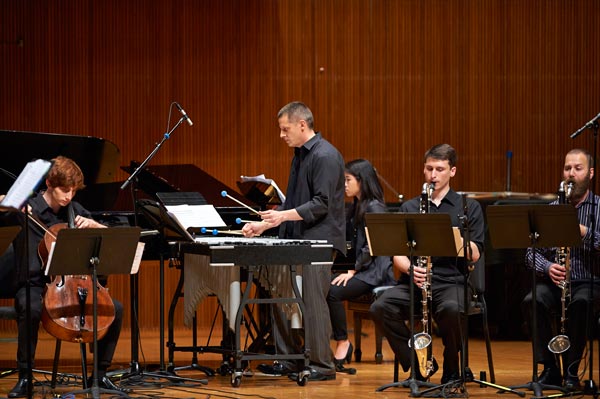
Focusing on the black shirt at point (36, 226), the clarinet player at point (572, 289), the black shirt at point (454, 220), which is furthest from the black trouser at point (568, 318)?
the black shirt at point (36, 226)

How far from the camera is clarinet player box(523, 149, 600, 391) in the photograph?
534 cm

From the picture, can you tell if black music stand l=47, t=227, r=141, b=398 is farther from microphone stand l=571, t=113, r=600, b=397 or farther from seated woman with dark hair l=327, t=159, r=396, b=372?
microphone stand l=571, t=113, r=600, b=397

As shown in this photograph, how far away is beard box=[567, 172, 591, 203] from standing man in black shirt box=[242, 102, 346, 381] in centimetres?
133

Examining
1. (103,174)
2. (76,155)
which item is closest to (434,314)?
(103,174)

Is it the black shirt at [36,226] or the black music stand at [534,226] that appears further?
the black shirt at [36,226]

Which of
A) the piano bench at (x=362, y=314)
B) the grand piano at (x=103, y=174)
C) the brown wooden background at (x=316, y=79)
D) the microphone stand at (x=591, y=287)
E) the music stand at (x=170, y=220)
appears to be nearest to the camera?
the microphone stand at (x=591, y=287)

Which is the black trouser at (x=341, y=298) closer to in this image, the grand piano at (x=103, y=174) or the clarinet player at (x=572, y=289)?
the grand piano at (x=103, y=174)

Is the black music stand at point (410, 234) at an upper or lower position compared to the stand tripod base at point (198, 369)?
upper

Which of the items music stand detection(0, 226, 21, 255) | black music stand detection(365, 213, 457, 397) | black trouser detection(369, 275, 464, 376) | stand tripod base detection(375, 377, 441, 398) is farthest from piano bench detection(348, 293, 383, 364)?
music stand detection(0, 226, 21, 255)

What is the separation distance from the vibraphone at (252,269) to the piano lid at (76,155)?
4.36 ft

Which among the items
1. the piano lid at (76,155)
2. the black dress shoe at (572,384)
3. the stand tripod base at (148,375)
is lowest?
the stand tripod base at (148,375)

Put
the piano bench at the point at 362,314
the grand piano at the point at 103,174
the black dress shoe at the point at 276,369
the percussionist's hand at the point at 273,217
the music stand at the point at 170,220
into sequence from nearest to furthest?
the music stand at the point at 170,220 → the percussionist's hand at the point at 273,217 → the black dress shoe at the point at 276,369 → the grand piano at the point at 103,174 → the piano bench at the point at 362,314

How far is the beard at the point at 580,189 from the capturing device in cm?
555

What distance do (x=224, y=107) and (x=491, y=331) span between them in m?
3.08
